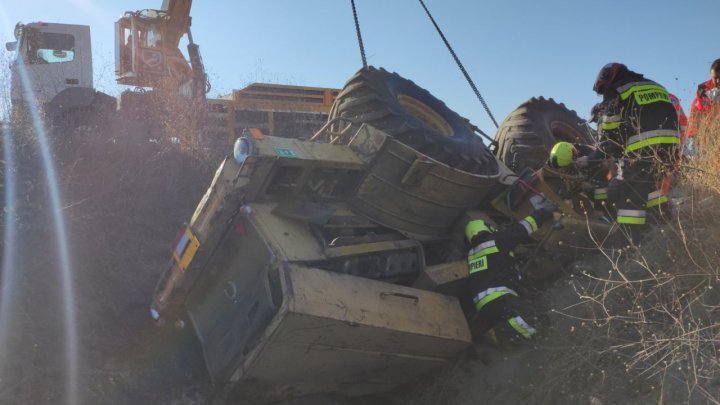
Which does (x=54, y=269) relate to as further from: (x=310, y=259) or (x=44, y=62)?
(x=44, y=62)

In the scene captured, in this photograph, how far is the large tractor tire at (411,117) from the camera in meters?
3.89

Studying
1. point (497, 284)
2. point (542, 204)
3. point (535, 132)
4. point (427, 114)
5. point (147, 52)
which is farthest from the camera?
point (147, 52)

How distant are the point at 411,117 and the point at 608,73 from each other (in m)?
1.62

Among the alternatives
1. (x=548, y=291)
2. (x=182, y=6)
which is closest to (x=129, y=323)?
(x=548, y=291)

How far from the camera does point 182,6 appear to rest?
10.3 meters

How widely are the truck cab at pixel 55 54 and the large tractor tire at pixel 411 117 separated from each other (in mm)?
6197

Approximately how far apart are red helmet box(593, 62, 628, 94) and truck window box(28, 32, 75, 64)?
8235mm

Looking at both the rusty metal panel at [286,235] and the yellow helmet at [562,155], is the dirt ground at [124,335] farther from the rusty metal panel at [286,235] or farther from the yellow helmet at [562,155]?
the rusty metal panel at [286,235]

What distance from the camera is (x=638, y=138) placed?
417 cm

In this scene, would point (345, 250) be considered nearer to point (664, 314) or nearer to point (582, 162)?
point (664, 314)

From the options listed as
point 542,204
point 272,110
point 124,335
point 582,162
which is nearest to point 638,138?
point 582,162

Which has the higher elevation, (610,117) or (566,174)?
(610,117)

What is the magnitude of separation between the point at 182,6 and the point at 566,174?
8.09 metres

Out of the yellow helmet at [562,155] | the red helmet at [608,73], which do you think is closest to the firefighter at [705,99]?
the red helmet at [608,73]
